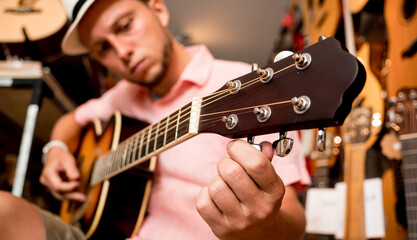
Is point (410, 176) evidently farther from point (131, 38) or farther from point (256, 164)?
point (131, 38)

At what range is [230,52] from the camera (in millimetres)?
3389

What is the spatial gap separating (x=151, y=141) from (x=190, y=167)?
159mm

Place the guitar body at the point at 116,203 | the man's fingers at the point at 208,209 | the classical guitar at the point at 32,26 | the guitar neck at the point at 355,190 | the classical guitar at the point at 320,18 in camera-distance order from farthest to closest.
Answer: the classical guitar at the point at 320,18
the classical guitar at the point at 32,26
the guitar neck at the point at 355,190
the guitar body at the point at 116,203
the man's fingers at the point at 208,209

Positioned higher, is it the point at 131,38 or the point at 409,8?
the point at 409,8

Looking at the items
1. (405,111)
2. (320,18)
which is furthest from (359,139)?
(320,18)

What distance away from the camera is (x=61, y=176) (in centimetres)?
121

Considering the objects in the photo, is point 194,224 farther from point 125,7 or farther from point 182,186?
point 125,7

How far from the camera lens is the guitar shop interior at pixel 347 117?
111cm

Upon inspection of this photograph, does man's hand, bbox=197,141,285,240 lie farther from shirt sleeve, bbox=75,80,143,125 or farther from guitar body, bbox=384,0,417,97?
guitar body, bbox=384,0,417,97

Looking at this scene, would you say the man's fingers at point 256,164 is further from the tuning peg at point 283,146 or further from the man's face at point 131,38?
the man's face at point 131,38

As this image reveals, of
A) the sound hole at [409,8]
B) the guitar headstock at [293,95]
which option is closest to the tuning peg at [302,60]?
the guitar headstock at [293,95]

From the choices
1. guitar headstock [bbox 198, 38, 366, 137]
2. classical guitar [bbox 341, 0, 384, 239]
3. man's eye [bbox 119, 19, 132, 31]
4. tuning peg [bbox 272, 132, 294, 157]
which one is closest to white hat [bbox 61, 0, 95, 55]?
man's eye [bbox 119, 19, 132, 31]

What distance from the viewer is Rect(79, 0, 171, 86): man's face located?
961mm

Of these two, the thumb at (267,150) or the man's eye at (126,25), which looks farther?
the man's eye at (126,25)
